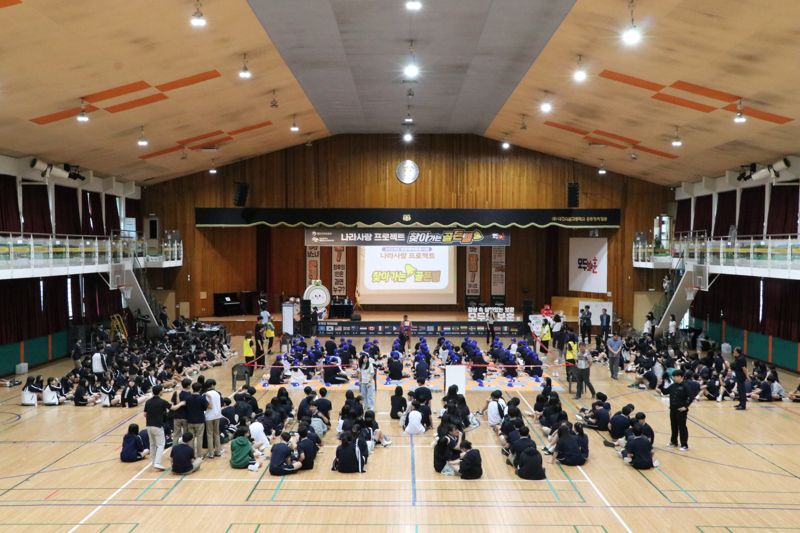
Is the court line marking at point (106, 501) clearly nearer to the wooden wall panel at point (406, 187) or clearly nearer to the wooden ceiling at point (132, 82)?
the wooden ceiling at point (132, 82)

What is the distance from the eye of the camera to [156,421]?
11836 millimetres

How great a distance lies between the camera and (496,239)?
30.8 meters

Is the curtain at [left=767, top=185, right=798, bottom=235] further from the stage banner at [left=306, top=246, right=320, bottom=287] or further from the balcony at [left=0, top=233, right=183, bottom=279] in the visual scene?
the balcony at [left=0, top=233, right=183, bottom=279]

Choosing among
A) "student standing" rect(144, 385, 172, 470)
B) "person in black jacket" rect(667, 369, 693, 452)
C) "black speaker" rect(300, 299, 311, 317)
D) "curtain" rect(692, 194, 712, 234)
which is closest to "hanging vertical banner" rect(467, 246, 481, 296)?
→ "black speaker" rect(300, 299, 311, 317)

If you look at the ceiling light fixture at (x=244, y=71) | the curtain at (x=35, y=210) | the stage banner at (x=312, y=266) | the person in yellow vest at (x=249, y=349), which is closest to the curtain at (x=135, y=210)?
the curtain at (x=35, y=210)

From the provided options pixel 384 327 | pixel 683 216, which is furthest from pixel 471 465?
pixel 683 216

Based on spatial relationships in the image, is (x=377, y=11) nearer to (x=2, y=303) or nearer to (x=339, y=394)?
(x=339, y=394)

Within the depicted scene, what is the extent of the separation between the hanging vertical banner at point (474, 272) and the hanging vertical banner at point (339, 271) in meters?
6.42

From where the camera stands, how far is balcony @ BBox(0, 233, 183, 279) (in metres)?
18.7

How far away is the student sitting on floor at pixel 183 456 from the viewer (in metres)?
11.6

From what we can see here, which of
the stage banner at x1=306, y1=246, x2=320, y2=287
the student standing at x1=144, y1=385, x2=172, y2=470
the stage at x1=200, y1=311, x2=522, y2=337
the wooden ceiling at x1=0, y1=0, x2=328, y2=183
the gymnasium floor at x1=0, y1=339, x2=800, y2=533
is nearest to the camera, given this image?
the gymnasium floor at x1=0, y1=339, x2=800, y2=533

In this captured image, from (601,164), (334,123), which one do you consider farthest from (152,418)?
(601,164)

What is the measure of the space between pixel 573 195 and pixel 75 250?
66.3 feet

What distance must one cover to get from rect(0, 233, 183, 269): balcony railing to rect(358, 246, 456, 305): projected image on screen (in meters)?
8.91
